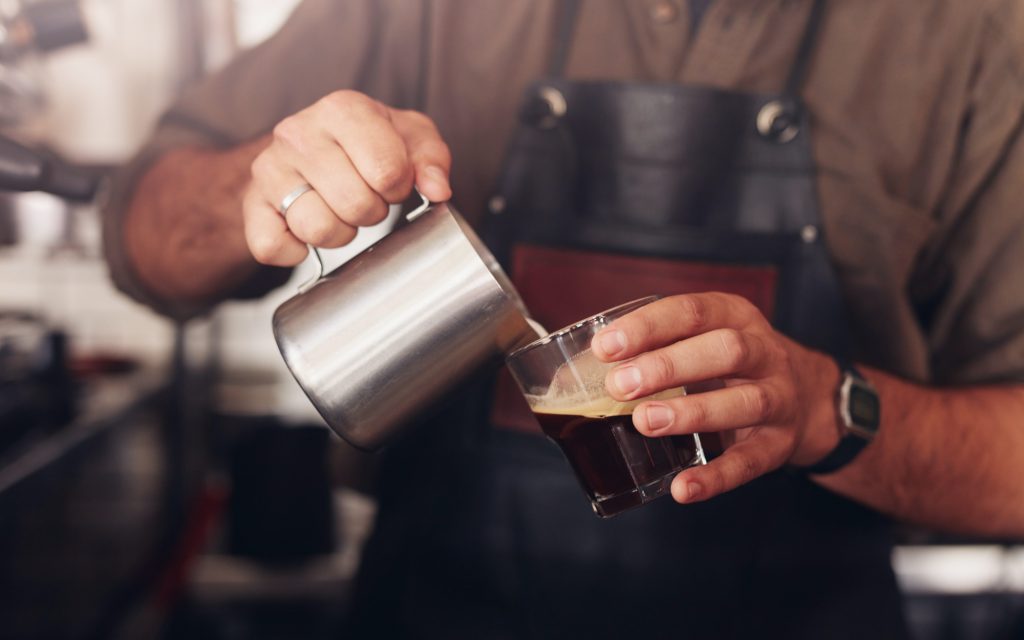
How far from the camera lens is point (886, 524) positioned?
1021 mm

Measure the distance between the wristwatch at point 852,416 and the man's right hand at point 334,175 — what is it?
0.41 m

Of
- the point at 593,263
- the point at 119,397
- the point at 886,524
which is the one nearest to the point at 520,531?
the point at 593,263

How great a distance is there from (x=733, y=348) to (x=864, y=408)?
0.27 m

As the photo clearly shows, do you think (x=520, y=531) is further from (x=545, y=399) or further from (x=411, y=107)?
(x=411, y=107)

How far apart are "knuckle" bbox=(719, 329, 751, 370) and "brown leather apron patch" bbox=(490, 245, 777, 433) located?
355 mm

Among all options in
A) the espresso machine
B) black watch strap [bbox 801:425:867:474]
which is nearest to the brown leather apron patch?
black watch strap [bbox 801:425:867:474]

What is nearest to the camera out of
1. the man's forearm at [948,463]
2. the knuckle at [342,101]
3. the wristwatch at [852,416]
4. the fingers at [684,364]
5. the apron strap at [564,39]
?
the fingers at [684,364]

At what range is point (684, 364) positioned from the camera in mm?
585

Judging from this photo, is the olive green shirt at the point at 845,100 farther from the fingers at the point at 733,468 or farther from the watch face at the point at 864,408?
the fingers at the point at 733,468

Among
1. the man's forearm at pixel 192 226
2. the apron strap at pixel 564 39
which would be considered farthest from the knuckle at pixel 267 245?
the apron strap at pixel 564 39

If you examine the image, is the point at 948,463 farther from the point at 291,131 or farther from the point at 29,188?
the point at 29,188

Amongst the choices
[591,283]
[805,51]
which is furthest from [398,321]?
[805,51]

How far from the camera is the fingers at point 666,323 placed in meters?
0.57

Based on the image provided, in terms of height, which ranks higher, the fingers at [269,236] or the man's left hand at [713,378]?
the fingers at [269,236]
